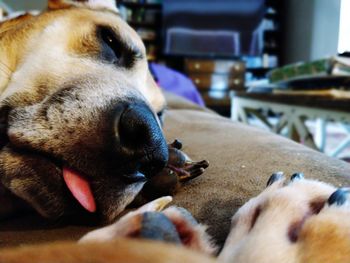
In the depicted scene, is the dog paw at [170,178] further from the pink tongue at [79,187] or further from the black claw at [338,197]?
the black claw at [338,197]

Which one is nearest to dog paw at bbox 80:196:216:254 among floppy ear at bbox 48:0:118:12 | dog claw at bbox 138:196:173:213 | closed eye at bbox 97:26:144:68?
dog claw at bbox 138:196:173:213

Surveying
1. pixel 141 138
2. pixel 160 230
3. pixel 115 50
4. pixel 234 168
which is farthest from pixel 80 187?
pixel 115 50

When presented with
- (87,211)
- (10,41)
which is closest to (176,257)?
(87,211)

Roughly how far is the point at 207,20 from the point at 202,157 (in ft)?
21.6

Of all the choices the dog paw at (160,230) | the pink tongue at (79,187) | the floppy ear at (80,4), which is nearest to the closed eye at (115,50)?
the floppy ear at (80,4)

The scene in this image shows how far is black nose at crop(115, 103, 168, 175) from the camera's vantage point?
0.66 meters

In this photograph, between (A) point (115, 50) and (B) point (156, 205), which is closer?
(B) point (156, 205)

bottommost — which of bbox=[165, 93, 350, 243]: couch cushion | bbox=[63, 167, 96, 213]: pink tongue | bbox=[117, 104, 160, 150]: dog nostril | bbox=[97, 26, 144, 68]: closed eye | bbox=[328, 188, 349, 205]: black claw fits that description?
bbox=[165, 93, 350, 243]: couch cushion

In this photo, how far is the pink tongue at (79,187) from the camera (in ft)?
2.16

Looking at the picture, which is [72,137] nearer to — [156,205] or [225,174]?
[156,205]

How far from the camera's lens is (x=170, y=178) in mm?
768

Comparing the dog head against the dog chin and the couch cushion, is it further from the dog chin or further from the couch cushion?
the couch cushion

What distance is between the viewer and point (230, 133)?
133cm

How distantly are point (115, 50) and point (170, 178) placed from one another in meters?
0.47
